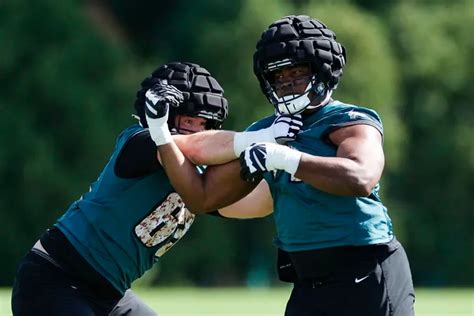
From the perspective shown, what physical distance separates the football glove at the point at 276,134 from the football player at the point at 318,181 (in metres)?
0.01

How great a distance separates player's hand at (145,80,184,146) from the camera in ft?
18.1

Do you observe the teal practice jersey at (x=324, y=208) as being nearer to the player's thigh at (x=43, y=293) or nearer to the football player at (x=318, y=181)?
the football player at (x=318, y=181)

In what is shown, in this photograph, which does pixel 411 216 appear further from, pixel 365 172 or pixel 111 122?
pixel 365 172

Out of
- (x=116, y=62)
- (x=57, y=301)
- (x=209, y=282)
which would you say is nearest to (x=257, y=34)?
(x=116, y=62)

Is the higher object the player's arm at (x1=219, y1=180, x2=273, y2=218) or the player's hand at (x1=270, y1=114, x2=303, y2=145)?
the player's hand at (x1=270, y1=114, x2=303, y2=145)

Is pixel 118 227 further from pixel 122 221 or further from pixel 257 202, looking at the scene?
pixel 257 202

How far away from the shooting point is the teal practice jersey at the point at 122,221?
5.82 metres

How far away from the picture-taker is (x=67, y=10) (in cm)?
3036

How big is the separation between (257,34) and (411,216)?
22.3 feet

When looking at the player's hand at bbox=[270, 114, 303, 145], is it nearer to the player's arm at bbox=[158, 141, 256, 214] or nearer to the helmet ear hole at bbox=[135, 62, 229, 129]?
the player's arm at bbox=[158, 141, 256, 214]

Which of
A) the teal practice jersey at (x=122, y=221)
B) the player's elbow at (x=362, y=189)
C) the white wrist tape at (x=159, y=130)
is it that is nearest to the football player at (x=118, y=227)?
the teal practice jersey at (x=122, y=221)

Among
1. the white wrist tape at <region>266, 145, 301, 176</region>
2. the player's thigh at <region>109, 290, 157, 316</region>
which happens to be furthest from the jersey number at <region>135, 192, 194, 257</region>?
the white wrist tape at <region>266, 145, 301, 176</region>

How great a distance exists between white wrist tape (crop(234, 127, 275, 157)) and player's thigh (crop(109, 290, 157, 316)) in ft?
3.36

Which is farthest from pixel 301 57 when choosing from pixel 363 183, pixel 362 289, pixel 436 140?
pixel 436 140
